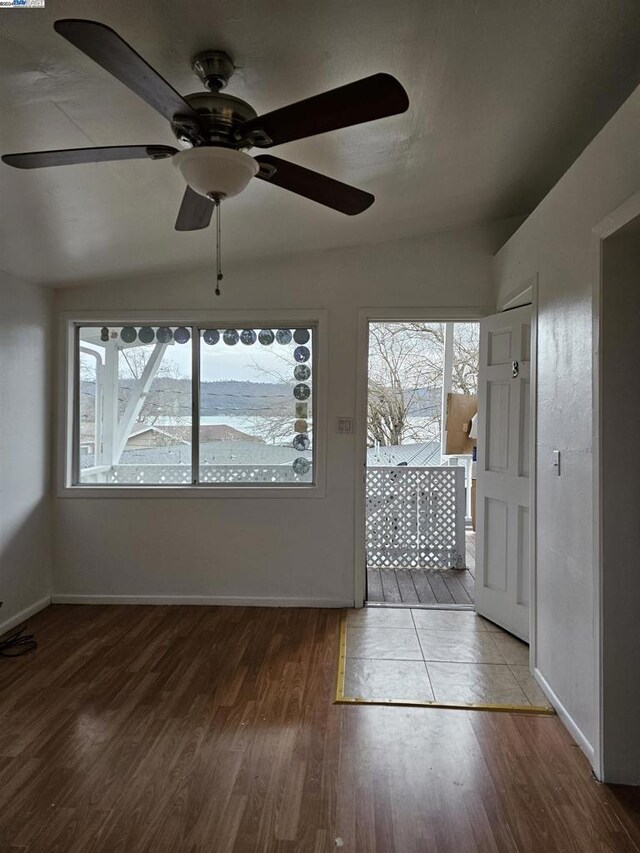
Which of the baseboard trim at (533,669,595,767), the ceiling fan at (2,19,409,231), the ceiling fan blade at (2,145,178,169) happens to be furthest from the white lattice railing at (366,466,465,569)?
the ceiling fan blade at (2,145,178,169)

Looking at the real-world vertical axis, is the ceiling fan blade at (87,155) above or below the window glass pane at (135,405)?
above

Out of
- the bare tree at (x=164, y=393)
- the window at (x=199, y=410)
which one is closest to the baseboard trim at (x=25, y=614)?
the window at (x=199, y=410)

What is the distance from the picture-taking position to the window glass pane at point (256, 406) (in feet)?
12.4

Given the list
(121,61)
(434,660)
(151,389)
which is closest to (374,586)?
(434,660)

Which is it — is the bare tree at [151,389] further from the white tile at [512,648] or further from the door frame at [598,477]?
the door frame at [598,477]

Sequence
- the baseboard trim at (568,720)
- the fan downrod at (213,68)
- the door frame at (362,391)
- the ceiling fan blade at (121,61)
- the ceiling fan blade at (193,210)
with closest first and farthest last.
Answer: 1. the ceiling fan blade at (121,61)
2. the fan downrod at (213,68)
3. the ceiling fan blade at (193,210)
4. the baseboard trim at (568,720)
5. the door frame at (362,391)

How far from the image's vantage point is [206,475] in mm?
3773

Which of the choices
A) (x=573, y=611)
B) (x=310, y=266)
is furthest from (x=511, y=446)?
(x=310, y=266)

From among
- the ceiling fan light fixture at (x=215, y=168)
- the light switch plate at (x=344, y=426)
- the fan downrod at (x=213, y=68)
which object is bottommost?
the light switch plate at (x=344, y=426)

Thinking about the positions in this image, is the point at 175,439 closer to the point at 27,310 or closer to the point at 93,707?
the point at 27,310

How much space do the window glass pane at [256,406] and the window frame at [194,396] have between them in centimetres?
5

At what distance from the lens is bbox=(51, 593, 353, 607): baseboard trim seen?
3648 mm

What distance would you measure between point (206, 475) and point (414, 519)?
1.97m

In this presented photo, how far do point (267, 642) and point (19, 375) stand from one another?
7.76 ft
